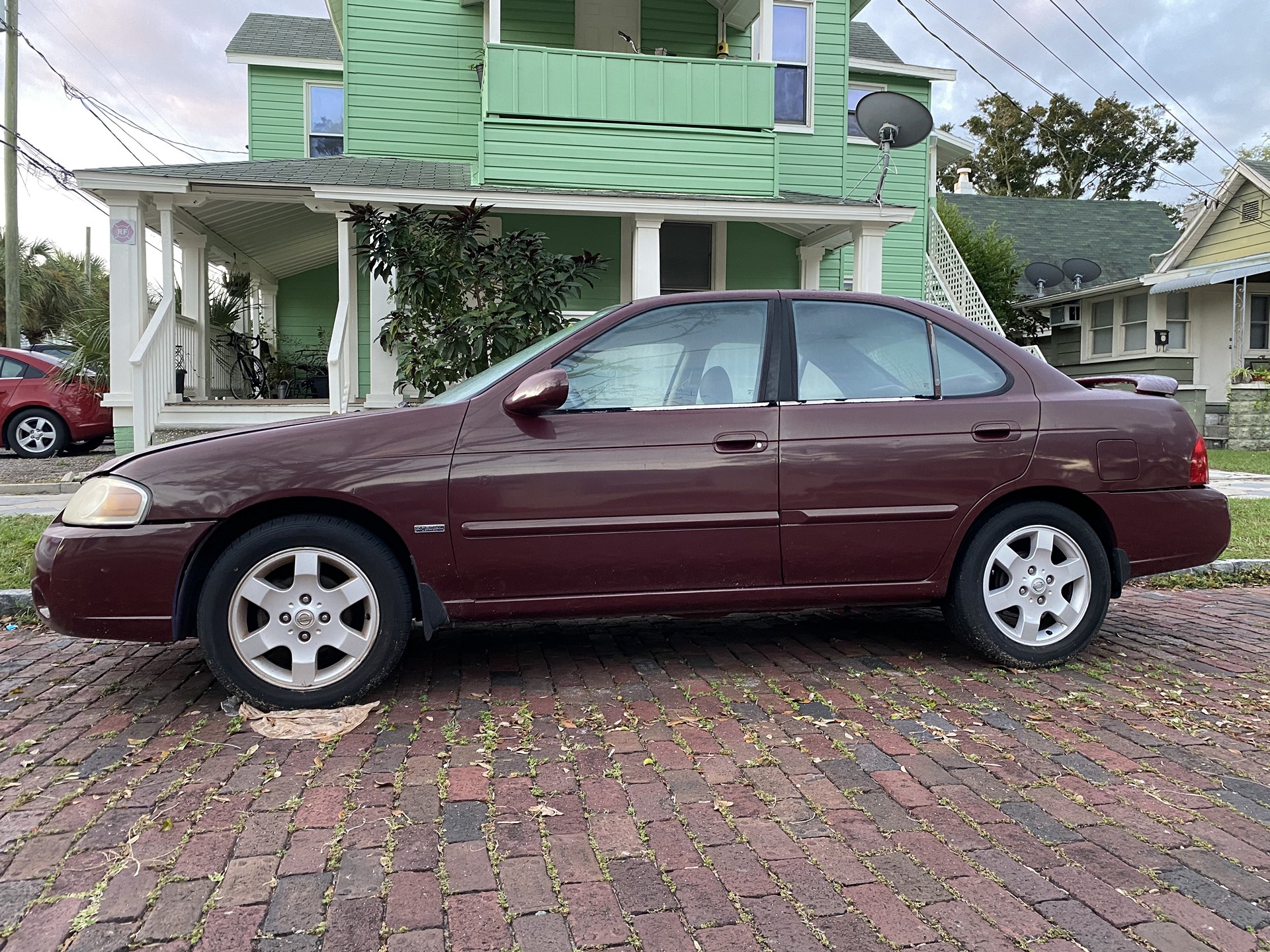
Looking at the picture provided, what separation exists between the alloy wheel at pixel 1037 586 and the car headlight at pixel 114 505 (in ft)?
11.3

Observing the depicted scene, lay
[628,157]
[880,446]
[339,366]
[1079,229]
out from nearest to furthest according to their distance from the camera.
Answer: [880,446], [339,366], [628,157], [1079,229]

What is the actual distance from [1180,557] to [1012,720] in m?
1.37

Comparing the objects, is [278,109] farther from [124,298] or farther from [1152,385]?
[1152,385]

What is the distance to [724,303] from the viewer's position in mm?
4312

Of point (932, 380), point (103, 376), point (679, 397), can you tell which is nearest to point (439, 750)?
point (679, 397)

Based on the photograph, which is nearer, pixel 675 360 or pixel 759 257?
pixel 675 360

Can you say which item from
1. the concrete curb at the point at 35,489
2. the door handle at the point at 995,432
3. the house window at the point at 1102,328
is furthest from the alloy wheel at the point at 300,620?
the house window at the point at 1102,328

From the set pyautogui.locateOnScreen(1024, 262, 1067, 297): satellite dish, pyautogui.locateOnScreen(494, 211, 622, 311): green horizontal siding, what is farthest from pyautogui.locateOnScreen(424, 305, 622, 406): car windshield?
pyautogui.locateOnScreen(1024, 262, 1067, 297): satellite dish

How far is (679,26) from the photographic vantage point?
1446 cm

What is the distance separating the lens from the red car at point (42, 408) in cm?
1285

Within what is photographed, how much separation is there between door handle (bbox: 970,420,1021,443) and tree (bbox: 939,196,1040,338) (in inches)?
808

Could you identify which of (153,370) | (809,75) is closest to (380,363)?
(153,370)

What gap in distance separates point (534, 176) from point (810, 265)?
15.5 feet

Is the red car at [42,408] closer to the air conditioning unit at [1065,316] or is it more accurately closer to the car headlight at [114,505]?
the car headlight at [114,505]
